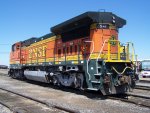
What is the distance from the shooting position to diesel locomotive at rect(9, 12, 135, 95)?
42.5 ft

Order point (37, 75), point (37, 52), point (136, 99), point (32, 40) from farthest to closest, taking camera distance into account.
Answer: point (32, 40), point (37, 52), point (37, 75), point (136, 99)

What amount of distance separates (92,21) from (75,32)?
1.97 metres

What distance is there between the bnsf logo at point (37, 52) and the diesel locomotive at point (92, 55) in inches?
53.4

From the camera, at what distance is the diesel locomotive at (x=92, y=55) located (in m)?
13.0

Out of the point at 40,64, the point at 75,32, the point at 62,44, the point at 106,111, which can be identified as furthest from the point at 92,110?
the point at 40,64

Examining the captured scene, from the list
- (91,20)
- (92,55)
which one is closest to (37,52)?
(92,55)

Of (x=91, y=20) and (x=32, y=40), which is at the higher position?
(x=32, y=40)

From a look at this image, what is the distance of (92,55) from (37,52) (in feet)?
26.8

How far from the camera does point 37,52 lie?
21031 millimetres

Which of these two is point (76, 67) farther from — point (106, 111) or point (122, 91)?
point (106, 111)

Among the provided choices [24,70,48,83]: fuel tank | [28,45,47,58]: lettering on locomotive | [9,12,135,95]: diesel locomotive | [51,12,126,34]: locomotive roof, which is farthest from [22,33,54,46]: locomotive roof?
[51,12,126,34]: locomotive roof

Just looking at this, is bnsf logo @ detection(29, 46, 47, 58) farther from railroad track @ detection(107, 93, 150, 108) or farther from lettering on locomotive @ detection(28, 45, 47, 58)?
railroad track @ detection(107, 93, 150, 108)

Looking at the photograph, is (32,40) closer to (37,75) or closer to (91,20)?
(37,75)

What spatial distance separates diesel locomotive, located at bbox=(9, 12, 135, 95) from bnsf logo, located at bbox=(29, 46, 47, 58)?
1357 millimetres
